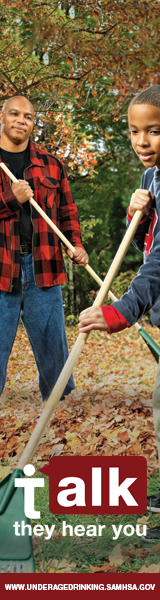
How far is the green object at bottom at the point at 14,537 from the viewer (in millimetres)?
2205

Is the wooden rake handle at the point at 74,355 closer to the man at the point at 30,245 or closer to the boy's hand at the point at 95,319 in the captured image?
the boy's hand at the point at 95,319

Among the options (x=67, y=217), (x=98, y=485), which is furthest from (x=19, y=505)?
(x=67, y=217)

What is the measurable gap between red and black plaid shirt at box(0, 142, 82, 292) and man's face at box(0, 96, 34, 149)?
0.14 meters

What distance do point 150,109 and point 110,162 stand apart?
6.17m

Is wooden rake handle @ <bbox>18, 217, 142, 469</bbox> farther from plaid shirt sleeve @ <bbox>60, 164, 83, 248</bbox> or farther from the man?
plaid shirt sleeve @ <bbox>60, 164, 83, 248</bbox>

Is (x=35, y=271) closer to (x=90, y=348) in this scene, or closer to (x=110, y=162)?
(x=90, y=348)

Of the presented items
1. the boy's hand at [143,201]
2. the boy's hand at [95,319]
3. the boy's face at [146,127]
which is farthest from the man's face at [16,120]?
the boy's hand at [95,319]

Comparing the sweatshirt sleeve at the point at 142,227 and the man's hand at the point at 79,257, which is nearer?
the sweatshirt sleeve at the point at 142,227

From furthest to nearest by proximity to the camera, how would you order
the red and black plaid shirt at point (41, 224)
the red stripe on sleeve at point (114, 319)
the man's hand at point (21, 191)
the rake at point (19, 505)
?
the red and black plaid shirt at point (41, 224), the man's hand at point (21, 191), the rake at point (19, 505), the red stripe on sleeve at point (114, 319)

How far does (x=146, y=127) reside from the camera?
2.12m

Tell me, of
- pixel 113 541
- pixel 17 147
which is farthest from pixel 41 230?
pixel 113 541

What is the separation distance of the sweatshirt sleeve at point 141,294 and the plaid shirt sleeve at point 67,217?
1270 mm

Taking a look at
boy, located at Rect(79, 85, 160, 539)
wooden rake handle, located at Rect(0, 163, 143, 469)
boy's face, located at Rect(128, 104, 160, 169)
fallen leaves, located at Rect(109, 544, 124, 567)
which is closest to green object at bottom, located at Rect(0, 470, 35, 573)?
wooden rake handle, located at Rect(0, 163, 143, 469)

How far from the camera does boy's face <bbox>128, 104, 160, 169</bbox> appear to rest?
6.91 ft
